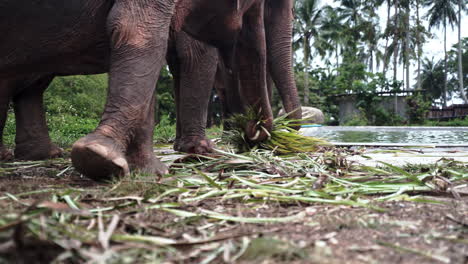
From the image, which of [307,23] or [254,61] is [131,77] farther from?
[307,23]

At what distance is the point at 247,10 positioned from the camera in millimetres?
3135

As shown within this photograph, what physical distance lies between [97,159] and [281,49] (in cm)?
279

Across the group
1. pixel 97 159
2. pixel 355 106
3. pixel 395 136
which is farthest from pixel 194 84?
pixel 355 106

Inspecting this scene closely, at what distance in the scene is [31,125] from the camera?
3.70 meters

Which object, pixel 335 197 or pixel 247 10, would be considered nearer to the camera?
pixel 335 197

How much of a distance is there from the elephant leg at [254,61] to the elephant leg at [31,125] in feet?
5.97

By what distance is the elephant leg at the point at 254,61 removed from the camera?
3.11 m

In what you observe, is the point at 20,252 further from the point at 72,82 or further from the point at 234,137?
the point at 72,82

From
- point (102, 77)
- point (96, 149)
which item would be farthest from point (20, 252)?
point (102, 77)

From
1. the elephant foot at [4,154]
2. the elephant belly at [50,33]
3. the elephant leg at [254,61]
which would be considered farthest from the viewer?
the elephant foot at [4,154]

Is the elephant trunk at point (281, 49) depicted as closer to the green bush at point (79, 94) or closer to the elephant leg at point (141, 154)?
the elephant leg at point (141, 154)

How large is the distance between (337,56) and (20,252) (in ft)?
129

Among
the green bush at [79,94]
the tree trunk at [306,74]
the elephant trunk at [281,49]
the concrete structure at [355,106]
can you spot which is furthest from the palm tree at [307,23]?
the elephant trunk at [281,49]

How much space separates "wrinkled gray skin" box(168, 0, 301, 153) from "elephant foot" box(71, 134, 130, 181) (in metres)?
1.77
